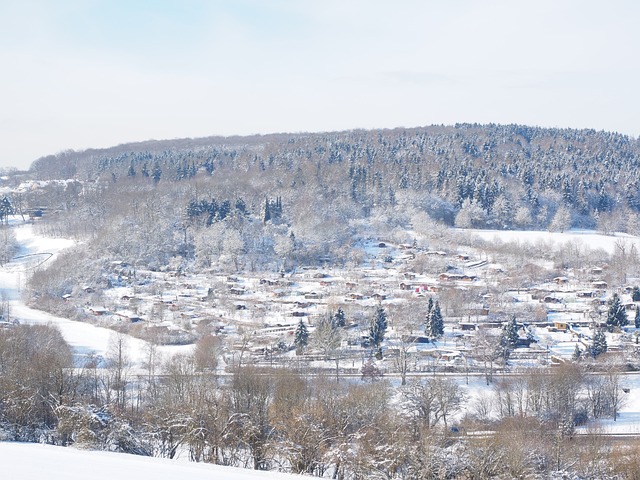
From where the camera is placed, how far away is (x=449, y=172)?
4572cm

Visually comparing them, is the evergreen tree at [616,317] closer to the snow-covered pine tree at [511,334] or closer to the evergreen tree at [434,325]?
the snow-covered pine tree at [511,334]

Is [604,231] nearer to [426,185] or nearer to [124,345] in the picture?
[426,185]

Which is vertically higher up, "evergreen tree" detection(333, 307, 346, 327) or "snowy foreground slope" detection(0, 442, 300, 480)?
"snowy foreground slope" detection(0, 442, 300, 480)

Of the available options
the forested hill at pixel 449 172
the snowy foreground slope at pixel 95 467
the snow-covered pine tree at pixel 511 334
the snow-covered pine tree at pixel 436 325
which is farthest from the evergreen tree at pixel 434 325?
the forested hill at pixel 449 172

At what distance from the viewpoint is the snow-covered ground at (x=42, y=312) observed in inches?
844

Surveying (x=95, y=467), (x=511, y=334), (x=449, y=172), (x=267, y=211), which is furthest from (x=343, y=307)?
(x=449, y=172)

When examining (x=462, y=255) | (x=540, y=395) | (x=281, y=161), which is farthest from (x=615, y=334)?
(x=281, y=161)

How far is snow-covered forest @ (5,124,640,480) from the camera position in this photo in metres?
11.1

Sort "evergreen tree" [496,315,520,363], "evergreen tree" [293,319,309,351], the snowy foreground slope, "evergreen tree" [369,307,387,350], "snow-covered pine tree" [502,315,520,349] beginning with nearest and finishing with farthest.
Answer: the snowy foreground slope → "evergreen tree" [496,315,520,363] → "snow-covered pine tree" [502,315,520,349] → "evergreen tree" [293,319,309,351] → "evergreen tree" [369,307,387,350]

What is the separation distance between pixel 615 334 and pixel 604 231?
66.7 ft

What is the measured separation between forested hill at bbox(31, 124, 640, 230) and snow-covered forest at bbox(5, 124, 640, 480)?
0.25 meters

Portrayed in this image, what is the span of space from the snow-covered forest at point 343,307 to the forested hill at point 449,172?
252 millimetres

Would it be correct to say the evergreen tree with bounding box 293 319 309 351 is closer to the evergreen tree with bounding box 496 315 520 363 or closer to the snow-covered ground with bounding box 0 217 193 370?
the snow-covered ground with bounding box 0 217 193 370

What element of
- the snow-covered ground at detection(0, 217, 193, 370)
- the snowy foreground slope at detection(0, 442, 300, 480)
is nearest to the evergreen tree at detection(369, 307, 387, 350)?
the snow-covered ground at detection(0, 217, 193, 370)
